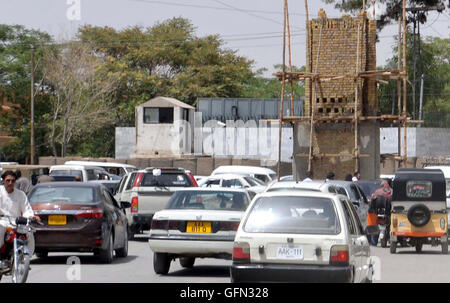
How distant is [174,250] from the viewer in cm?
1678

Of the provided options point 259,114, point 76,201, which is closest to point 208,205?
point 76,201

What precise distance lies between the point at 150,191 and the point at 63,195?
5.67 meters

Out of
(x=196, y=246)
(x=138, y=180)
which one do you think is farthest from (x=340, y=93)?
(x=196, y=246)

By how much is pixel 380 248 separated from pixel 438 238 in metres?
2.33

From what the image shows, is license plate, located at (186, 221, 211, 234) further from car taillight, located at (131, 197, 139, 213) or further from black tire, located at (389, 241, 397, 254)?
car taillight, located at (131, 197, 139, 213)

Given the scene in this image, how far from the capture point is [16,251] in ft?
43.5

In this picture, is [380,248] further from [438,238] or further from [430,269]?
[430,269]

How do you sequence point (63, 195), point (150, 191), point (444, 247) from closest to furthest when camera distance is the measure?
point (63, 195)
point (444, 247)
point (150, 191)

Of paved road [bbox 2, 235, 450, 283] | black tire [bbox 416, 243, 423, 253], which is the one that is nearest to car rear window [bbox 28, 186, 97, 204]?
paved road [bbox 2, 235, 450, 283]

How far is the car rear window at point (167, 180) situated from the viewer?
25516 millimetres

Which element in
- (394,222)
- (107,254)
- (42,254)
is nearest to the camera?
(107,254)

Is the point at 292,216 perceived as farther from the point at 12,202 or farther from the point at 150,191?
the point at 150,191

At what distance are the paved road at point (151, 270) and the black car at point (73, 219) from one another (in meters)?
0.36

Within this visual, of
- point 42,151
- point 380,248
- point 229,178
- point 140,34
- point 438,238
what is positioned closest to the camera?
point 438,238
